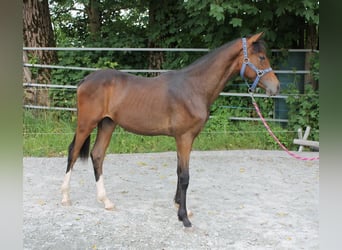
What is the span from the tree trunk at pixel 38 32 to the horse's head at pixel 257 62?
229 inches

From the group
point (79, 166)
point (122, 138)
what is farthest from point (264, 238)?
point (122, 138)

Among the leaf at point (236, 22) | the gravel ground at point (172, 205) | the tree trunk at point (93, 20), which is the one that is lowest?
the gravel ground at point (172, 205)

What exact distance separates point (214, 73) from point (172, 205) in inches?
60.7

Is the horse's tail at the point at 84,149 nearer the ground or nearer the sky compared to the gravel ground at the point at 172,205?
nearer the sky

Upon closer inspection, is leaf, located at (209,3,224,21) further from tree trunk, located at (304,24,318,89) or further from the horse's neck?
the horse's neck

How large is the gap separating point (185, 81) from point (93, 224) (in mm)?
1576

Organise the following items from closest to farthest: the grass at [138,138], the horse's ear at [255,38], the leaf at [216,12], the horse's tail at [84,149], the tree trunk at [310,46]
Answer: the horse's ear at [255,38], the horse's tail at [84,149], the leaf at [216,12], the grass at [138,138], the tree trunk at [310,46]

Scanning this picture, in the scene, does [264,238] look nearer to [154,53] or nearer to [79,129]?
[79,129]

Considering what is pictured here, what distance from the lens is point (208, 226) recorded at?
3658mm

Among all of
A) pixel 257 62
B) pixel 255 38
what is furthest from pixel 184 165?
pixel 255 38

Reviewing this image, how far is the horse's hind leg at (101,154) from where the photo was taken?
4.05 metres

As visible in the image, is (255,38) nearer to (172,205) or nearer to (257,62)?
(257,62)

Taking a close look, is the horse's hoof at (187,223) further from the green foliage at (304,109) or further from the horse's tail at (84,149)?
the green foliage at (304,109)

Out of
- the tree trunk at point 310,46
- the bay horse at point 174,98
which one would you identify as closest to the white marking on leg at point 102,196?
the bay horse at point 174,98
